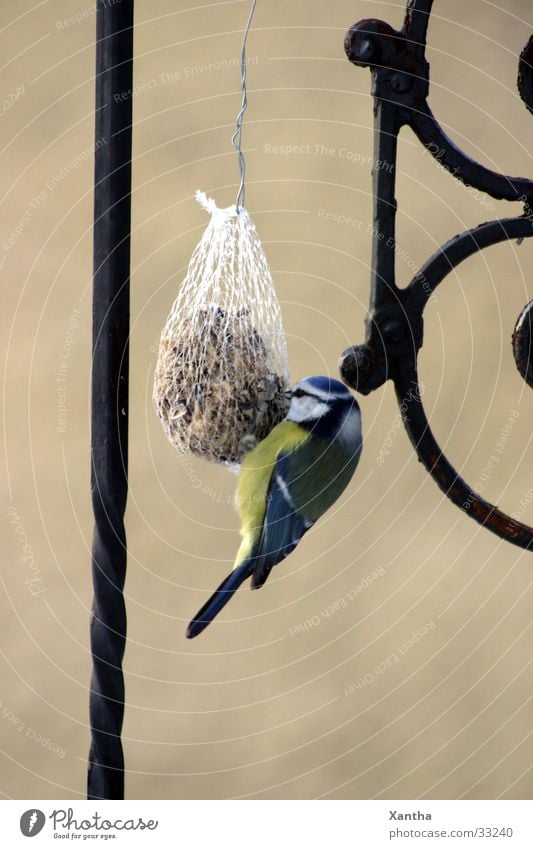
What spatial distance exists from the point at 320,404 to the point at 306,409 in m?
0.01

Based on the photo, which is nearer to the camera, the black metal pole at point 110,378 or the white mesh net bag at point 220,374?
the black metal pole at point 110,378

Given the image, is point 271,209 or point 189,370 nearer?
point 189,370

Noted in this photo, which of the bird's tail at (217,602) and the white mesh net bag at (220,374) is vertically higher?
the white mesh net bag at (220,374)

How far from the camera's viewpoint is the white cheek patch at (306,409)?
85cm

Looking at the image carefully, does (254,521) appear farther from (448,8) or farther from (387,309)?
(448,8)

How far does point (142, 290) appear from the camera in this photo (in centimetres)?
159

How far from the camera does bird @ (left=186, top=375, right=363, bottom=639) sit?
854mm

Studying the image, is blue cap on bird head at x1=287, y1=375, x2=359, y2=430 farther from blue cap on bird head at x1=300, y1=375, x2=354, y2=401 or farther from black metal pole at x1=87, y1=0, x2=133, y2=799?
black metal pole at x1=87, y1=0, x2=133, y2=799

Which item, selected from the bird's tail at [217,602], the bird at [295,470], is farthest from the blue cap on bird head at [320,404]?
the bird's tail at [217,602]

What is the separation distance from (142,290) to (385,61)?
0.83 m

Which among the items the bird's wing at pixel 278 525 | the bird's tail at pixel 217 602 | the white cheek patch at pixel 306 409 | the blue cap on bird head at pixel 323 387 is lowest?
the bird's tail at pixel 217 602

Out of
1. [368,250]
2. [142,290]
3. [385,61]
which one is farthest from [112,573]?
[368,250]

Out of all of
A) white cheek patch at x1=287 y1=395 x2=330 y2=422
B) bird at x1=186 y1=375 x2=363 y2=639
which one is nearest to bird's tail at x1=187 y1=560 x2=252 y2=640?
bird at x1=186 y1=375 x2=363 y2=639

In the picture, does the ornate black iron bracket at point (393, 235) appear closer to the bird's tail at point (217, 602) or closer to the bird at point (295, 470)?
Answer: the bird at point (295, 470)
